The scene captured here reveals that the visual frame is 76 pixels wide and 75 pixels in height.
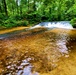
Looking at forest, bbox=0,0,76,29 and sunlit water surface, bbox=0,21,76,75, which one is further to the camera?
forest, bbox=0,0,76,29

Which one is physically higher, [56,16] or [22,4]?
[22,4]

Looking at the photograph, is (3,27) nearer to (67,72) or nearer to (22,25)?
(22,25)

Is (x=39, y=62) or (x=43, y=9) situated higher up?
(x=39, y=62)

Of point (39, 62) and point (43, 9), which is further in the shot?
point (43, 9)

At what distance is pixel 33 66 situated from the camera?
6.20m

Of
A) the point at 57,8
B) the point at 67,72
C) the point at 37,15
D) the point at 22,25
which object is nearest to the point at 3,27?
the point at 22,25

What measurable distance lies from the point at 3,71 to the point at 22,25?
1571 centimetres

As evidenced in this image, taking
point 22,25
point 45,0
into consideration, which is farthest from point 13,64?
point 45,0

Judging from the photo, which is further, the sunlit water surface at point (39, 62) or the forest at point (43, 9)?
the forest at point (43, 9)

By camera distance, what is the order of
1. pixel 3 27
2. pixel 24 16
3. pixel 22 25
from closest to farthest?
pixel 3 27 < pixel 22 25 < pixel 24 16

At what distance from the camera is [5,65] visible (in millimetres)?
6379

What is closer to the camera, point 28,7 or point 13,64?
point 13,64

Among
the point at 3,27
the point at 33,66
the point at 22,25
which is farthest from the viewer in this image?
the point at 22,25

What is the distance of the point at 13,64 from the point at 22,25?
15000mm
